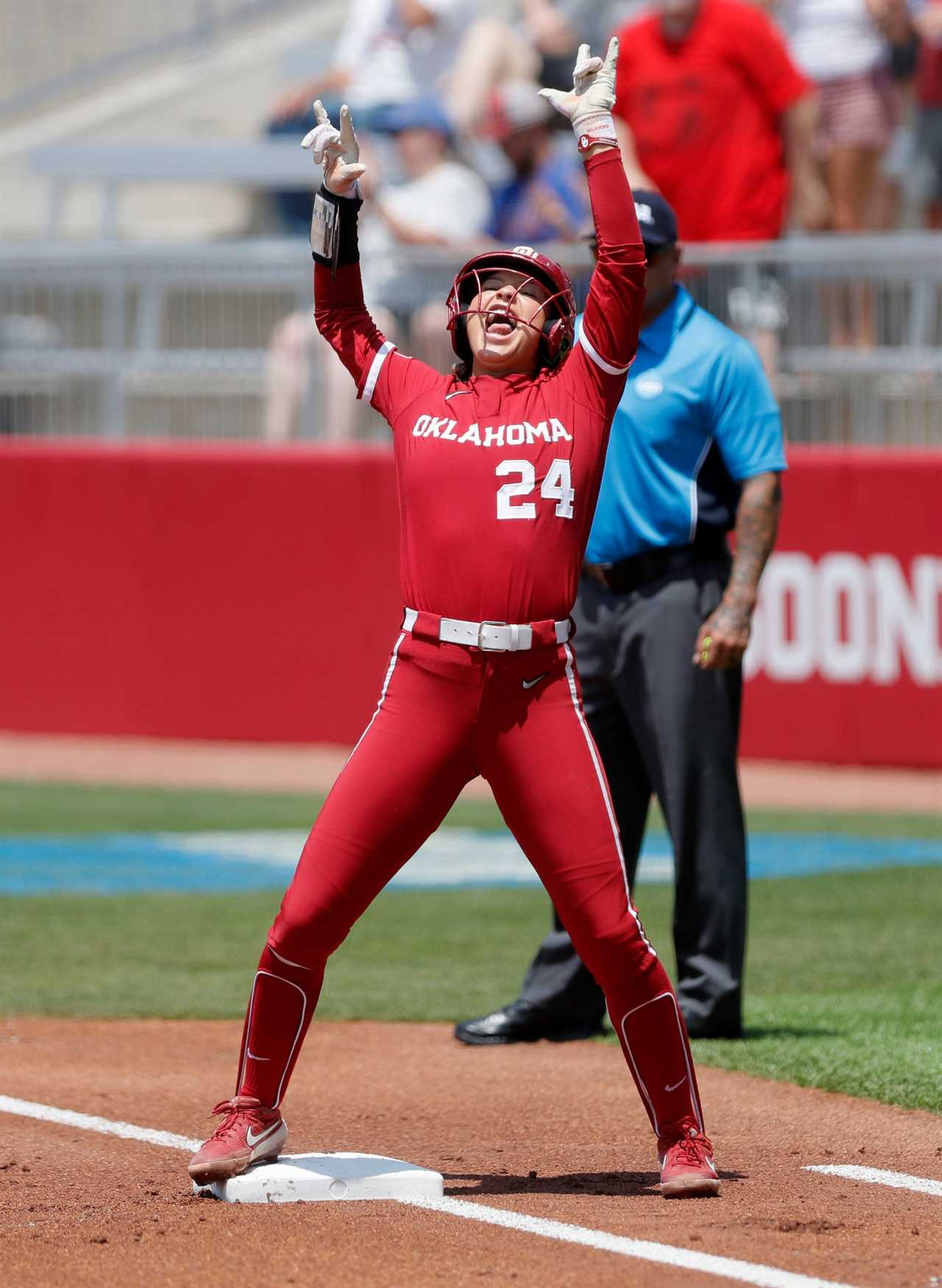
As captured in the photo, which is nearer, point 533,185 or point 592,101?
point 592,101

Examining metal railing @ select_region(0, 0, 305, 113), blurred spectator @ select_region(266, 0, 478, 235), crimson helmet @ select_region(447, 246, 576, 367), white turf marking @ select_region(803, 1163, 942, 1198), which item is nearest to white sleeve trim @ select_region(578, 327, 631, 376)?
crimson helmet @ select_region(447, 246, 576, 367)

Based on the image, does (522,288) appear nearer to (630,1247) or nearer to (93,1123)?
(630,1247)

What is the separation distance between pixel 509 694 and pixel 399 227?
945 cm

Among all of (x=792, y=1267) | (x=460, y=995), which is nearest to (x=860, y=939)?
(x=460, y=995)

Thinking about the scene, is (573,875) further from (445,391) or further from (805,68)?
(805,68)

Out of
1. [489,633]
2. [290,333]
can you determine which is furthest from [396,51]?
[489,633]

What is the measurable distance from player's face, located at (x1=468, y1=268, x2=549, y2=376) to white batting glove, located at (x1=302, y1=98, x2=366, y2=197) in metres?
0.37

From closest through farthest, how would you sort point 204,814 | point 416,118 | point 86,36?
point 204,814, point 416,118, point 86,36

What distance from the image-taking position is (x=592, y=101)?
15.7ft

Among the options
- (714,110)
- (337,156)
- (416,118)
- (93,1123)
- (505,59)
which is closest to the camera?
(337,156)

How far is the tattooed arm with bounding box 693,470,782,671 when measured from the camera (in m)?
6.24

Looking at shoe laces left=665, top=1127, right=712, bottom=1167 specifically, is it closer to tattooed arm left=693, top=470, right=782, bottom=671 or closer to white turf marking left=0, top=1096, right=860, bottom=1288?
white turf marking left=0, top=1096, right=860, bottom=1288

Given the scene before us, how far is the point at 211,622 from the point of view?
547 inches

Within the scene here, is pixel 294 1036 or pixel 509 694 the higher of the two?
pixel 509 694
